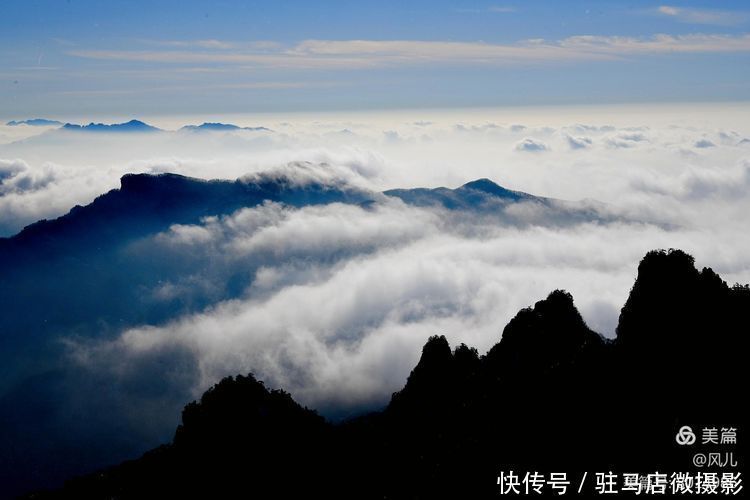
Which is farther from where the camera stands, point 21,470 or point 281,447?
point 21,470

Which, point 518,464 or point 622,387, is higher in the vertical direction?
point 622,387

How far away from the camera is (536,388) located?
121ft

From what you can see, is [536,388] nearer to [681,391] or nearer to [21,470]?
[681,391]

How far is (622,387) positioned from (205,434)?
35.9m

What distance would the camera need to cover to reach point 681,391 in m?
31.3

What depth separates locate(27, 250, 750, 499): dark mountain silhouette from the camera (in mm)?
30688

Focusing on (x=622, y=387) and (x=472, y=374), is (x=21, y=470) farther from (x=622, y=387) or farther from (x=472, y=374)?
(x=622, y=387)

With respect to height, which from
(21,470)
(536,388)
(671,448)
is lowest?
(21,470)

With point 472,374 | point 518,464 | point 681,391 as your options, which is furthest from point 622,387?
point 472,374

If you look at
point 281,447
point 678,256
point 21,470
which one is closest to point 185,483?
point 281,447

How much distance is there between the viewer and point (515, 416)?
116 feet

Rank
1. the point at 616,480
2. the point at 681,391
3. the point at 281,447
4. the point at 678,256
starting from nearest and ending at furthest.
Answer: the point at 616,480
the point at 681,391
the point at 678,256
the point at 281,447

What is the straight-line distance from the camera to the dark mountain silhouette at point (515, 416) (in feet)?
101

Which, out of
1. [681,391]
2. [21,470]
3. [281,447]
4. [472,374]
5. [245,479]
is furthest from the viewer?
[21,470]
